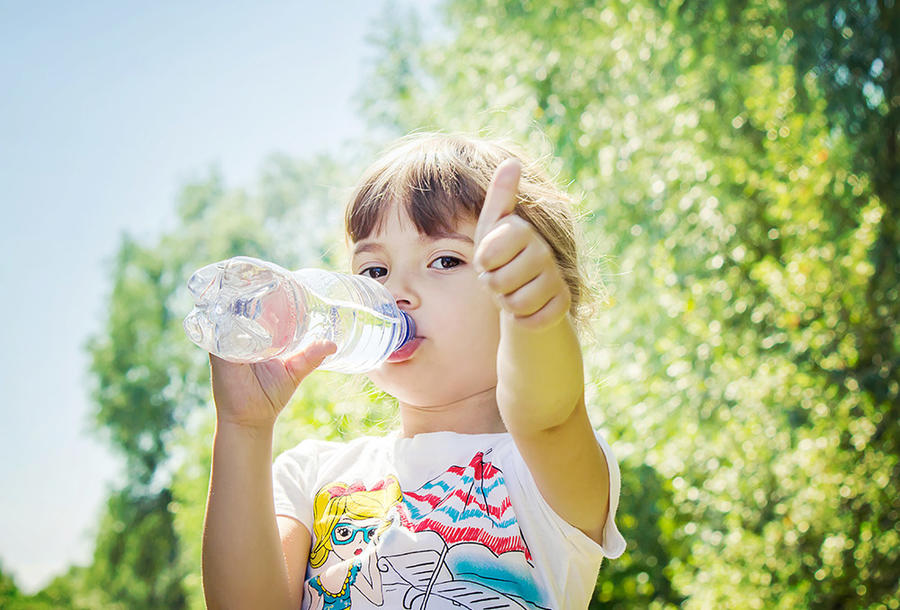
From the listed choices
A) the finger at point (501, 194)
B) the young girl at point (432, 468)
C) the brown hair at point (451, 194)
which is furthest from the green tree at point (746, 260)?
the finger at point (501, 194)

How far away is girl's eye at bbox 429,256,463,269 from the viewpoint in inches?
50.3

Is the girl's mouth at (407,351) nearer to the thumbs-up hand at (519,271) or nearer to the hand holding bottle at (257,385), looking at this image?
the hand holding bottle at (257,385)

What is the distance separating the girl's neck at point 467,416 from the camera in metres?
1.36

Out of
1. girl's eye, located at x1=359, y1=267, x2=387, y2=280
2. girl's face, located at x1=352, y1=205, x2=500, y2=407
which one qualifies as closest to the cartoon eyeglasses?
girl's face, located at x1=352, y1=205, x2=500, y2=407

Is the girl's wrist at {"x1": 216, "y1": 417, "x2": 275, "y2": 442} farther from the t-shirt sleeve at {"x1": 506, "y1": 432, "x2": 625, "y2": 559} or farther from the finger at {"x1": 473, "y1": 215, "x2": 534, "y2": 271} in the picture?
the finger at {"x1": 473, "y1": 215, "x2": 534, "y2": 271}

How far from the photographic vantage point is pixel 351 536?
128 cm

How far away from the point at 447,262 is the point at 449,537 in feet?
1.31

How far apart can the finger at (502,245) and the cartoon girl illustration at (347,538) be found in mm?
565

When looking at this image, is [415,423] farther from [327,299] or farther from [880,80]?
[880,80]

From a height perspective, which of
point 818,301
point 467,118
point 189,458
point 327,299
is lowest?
point 189,458

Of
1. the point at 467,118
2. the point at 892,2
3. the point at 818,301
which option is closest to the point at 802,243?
the point at 818,301

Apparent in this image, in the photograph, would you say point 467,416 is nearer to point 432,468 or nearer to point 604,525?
point 432,468

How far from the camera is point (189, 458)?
21.1 ft

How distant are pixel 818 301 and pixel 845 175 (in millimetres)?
590
